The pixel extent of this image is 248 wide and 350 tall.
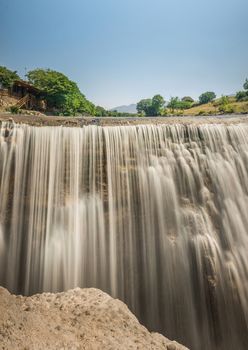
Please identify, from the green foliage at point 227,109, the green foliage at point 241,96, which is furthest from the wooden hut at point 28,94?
the green foliage at point 241,96

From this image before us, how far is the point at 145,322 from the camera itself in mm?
8852

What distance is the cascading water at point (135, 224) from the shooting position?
900 cm

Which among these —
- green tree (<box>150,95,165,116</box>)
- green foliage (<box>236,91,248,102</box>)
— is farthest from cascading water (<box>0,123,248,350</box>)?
green tree (<box>150,95,165,116</box>)

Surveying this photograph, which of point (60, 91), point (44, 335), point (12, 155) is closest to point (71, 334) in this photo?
point (44, 335)

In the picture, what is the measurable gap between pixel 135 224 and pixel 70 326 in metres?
6.79

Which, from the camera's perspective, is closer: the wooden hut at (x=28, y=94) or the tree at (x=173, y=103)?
the wooden hut at (x=28, y=94)

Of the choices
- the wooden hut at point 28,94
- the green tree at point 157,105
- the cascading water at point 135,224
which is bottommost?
the cascading water at point 135,224

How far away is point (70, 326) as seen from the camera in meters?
3.41

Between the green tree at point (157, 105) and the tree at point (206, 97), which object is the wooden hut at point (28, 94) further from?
the tree at point (206, 97)

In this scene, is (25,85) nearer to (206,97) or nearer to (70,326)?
(70,326)

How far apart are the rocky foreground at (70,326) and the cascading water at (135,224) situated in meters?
5.24

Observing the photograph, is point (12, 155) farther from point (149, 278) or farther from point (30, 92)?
point (30, 92)

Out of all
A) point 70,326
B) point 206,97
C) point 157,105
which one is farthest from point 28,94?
point 206,97

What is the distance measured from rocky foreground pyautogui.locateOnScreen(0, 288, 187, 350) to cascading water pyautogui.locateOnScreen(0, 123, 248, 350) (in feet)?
17.2
